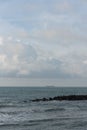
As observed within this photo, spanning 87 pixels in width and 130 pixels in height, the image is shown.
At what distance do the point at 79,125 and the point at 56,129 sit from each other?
4154 millimetres

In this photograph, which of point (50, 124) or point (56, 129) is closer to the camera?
point (56, 129)

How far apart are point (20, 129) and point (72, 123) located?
7.50 metres

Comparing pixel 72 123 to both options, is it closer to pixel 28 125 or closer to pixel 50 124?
pixel 50 124

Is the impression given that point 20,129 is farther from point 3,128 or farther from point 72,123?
point 72,123

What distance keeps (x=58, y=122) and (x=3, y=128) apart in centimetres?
781

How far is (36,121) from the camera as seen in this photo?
142 feet

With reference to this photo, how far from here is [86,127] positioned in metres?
37.5

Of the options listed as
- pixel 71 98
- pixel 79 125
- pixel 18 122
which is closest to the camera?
pixel 79 125

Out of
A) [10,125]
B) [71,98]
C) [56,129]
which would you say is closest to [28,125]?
[10,125]

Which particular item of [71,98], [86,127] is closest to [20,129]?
[86,127]

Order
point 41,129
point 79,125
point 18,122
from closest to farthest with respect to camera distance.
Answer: point 41,129 → point 79,125 → point 18,122

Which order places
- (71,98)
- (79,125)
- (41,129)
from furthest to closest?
1. (71,98)
2. (79,125)
3. (41,129)

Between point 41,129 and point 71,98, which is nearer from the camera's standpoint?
point 41,129

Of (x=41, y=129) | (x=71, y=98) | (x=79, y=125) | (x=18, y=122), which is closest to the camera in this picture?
(x=41, y=129)
